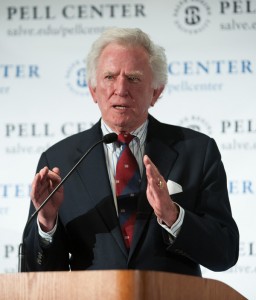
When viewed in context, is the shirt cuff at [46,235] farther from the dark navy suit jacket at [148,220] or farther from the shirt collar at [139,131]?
the shirt collar at [139,131]

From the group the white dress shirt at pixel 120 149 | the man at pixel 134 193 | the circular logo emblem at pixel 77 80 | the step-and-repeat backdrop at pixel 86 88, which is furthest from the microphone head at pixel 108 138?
the circular logo emblem at pixel 77 80

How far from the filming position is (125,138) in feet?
10.5

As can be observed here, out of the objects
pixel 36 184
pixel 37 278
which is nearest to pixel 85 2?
pixel 36 184

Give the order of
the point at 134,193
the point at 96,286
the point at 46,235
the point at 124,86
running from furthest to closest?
the point at 124,86
the point at 134,193
the point at 46,235
the point at 96,286

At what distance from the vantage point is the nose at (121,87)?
315 cm

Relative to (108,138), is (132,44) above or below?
above

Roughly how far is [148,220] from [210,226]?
0.70 ft

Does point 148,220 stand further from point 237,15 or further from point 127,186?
point 237,15

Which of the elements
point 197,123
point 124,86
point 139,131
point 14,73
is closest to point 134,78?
point 124,86

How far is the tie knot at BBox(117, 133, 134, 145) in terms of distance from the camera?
126 inches

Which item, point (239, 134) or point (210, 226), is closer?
point (210, 226)

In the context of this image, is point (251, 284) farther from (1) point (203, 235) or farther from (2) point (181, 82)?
(1) point (203, 235)

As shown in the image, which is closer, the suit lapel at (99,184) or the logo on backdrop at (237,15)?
the suit lapel at (99,184)

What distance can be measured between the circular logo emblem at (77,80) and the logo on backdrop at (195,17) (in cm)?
57
